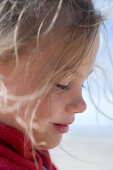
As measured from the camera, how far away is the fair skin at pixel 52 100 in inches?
38.9

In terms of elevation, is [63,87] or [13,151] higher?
[63,87]

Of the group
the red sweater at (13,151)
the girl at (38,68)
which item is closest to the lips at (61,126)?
the girl at (38,68)

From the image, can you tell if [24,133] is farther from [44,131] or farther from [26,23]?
[26,23]

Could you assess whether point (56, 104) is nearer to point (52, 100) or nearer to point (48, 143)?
point (52, 100)

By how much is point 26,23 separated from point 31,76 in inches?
6.2

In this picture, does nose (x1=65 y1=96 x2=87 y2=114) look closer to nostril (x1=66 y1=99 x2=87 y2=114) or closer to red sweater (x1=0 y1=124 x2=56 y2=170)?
nostril (x1=66 y1=99 x2=87 y2=114)

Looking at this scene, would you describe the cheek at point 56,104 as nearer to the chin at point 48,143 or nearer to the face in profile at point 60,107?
the face in profile at point 60,107

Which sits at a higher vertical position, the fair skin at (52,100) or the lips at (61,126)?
the fair skin at (52,100)

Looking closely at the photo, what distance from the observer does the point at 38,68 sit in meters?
0.99

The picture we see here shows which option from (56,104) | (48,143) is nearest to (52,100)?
(56,104)

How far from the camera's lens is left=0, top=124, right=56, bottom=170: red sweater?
0.99m

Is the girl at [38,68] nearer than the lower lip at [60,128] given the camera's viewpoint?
Yes

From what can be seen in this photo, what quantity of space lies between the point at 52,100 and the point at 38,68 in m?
0.11

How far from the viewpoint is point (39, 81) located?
100 cm
